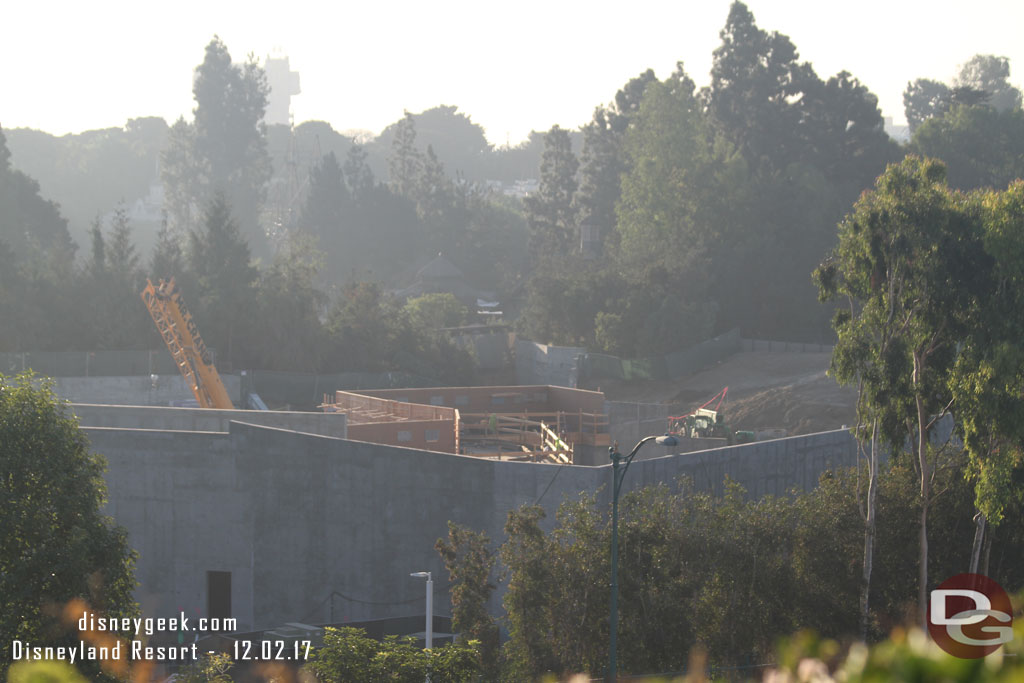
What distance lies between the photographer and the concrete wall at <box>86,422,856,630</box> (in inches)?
1193

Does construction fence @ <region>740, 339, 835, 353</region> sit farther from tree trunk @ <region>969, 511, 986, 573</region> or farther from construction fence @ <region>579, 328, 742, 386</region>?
tree trunk @ <region>969, 511, 986, 573</region>

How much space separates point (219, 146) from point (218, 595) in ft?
483

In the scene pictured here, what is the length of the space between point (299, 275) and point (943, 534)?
60753mm

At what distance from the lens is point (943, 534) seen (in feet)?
88.7

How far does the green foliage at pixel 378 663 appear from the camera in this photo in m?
16.9

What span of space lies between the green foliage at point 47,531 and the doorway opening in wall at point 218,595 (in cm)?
1252

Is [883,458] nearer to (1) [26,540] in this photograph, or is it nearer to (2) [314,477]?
(2) [314,477]

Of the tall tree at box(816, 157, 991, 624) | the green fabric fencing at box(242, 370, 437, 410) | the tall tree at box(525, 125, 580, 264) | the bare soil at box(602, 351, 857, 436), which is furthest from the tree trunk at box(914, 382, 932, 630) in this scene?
the tall tree at box(525, 125, 580, 264)

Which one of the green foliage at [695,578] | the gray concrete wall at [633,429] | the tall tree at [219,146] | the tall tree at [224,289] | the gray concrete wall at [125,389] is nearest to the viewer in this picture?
the green foliage at [695,578]

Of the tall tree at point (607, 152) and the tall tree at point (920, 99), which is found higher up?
the tall tree at point (920, 99)

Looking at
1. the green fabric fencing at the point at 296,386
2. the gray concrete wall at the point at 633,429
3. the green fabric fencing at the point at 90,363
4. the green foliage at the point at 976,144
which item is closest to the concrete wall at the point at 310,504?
the gray concrete wall at the point at 633,429

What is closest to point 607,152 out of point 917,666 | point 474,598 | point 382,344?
point 382,344

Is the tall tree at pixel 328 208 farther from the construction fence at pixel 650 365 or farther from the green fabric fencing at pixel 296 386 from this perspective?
the green fabric fencing at pixel 296 386

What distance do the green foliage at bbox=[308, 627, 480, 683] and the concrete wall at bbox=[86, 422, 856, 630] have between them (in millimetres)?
11537
